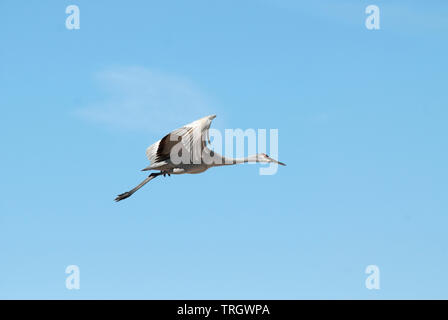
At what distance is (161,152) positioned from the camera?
158 feet

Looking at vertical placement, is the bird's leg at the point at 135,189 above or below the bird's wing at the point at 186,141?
below

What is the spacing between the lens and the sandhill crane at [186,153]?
46.0 metres

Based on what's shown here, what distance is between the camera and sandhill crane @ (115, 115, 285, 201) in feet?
151

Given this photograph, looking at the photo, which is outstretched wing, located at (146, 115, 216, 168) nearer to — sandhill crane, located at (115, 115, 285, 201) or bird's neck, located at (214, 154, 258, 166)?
sandhill crane, located at (115, 115, 285, 201)

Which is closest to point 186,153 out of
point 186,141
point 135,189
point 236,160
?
point 186,141

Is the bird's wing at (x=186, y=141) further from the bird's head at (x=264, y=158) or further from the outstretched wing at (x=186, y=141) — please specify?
the bird's head at (x=264, y=158)

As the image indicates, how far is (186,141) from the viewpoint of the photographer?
154 feet

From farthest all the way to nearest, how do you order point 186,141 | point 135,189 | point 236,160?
point 135,189
point 236,160
point 186,141

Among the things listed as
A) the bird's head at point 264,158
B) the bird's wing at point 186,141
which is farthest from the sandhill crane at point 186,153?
the bird's head at point 264,158

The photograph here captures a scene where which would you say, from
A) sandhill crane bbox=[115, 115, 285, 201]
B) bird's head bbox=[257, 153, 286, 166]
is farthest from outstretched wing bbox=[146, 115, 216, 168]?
bird's head bbox=[257, 153, 286, 166]

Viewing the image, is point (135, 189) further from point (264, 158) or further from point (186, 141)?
point (264, 158)

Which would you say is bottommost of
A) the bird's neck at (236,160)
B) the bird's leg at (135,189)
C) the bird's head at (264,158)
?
the bird's leg at (135,189)
